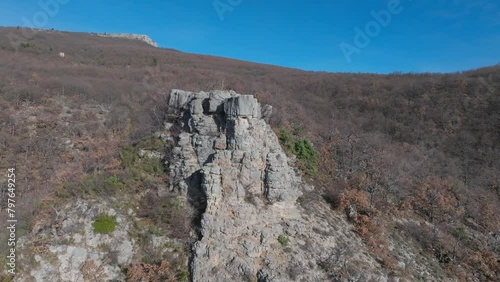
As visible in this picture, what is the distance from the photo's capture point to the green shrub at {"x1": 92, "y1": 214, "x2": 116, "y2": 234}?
11.1 meters

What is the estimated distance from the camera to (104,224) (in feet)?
36.9

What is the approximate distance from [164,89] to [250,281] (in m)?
16.7

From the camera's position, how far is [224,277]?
10172 mm

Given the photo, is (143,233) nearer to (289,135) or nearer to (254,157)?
(254,157)

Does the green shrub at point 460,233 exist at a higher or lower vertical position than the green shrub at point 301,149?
lower

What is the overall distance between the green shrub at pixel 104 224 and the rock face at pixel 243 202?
8.10 feet

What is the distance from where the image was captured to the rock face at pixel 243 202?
10539 mm

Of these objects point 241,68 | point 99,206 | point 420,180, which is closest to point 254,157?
point 99,206

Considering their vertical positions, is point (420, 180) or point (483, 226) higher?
point (420, 180)

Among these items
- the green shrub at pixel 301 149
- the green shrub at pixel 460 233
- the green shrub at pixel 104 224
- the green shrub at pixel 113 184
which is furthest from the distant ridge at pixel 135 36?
the green shrub at pixel 460 233

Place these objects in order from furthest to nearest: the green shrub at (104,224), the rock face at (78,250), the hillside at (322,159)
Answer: the hillside at (322,159)
the green shrub at (104,224)
the rock face at (78,250)

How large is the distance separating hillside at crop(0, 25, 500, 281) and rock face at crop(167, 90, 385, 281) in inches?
23.8

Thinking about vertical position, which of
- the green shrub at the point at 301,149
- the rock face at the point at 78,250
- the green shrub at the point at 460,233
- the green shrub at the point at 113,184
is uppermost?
the green shrub at the point at 301,149

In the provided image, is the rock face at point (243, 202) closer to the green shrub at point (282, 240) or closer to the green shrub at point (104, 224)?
the green shrub at point (282, 240)
